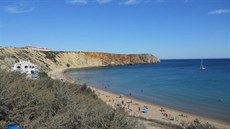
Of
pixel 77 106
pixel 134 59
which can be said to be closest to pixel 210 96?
pixel 77 106

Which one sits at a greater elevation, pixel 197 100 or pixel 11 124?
pixel 11 124

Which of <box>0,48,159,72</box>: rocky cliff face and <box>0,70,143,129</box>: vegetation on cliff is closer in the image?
<box>0,70,143,129</box>: vegetation on cliff

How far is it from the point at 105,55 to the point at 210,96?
113265mm

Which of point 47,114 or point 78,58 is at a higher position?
point 47,114

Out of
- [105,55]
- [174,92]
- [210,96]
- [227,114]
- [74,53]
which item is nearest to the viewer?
[227,114]

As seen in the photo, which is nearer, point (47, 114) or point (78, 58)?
point (47, 114)

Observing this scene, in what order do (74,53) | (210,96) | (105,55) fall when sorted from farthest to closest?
(105,55), (74,53), (210,96)

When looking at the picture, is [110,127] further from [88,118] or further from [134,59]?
[134,59]

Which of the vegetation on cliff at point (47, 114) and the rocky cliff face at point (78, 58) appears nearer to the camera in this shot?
the vegetation on cliff at point (47, 114)

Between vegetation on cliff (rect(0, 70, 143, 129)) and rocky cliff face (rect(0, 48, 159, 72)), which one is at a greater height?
vegetation on cliff (rect(0, 70, 143, 129))

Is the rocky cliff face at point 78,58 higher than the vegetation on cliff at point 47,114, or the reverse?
the vegetation on cliff at point 47,114

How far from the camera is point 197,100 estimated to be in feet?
132

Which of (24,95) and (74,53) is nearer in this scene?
(24,95)

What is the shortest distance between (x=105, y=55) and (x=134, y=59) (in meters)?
27.6
